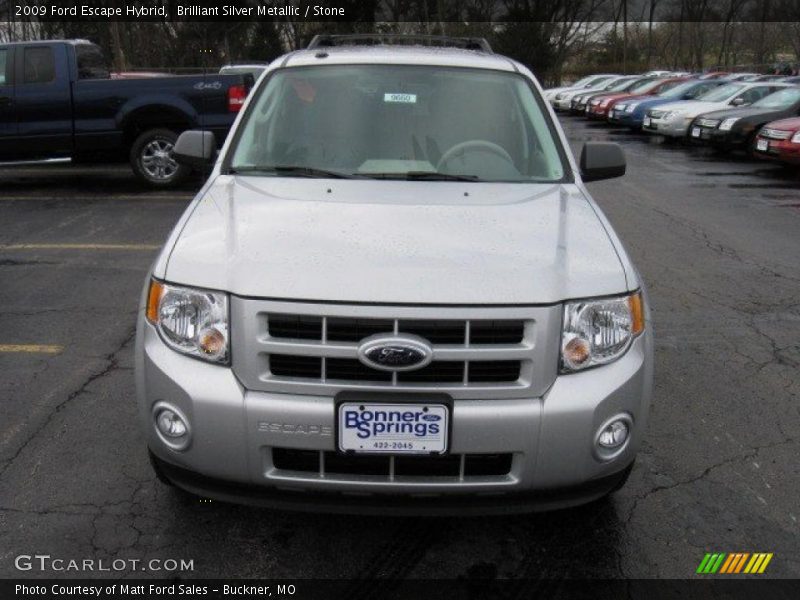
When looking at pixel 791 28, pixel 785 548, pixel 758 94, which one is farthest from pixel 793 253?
pixel 791 28

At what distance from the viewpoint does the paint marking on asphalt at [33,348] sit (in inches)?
200

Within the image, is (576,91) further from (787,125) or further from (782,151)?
(782,151)

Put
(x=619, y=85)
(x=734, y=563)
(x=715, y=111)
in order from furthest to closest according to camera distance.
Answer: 1. (x=619, y=85)
2. (x=715, y=111)
3. (x=734, y=563)

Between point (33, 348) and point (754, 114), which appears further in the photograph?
point (754, 114)

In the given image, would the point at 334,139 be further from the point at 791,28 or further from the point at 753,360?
the point at 791,28

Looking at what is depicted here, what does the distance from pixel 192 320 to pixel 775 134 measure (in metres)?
13.6

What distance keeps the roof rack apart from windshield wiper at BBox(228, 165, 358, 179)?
4.72 ft

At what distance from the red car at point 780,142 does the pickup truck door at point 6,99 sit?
11673mm

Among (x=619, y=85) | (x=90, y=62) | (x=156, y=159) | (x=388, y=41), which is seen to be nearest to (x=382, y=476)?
(x=388, y=41)

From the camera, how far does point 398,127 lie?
4051mm

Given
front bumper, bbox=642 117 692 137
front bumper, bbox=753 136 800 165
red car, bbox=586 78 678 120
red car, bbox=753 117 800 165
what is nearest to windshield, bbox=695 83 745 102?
front bumper, bbox=642 117 692 137

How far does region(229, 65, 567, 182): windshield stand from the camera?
12.8 feet

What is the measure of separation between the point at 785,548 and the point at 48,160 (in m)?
10.3

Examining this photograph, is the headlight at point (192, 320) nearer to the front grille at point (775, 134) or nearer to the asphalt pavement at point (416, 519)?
the asphalt pavement at point (416, 519)
